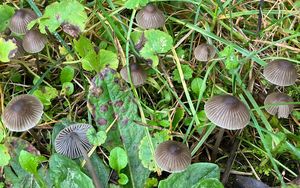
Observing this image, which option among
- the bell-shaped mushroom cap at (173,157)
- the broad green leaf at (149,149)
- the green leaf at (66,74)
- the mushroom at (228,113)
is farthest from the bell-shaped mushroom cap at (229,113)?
the green leaf at (66,74)

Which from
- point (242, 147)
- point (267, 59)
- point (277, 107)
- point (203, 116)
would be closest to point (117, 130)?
point (203, 116)

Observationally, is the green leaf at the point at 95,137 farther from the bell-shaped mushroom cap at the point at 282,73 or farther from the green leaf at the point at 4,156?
the bell-shaped mushroom cap at the point at 282,73

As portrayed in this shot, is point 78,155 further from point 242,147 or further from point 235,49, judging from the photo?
point 235,49

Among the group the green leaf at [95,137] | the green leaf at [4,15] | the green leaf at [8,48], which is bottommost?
the green leaf at [95,137]

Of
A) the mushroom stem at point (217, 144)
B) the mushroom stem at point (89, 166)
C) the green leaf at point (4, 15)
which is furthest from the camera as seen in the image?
the green leaf at point (4, 15)

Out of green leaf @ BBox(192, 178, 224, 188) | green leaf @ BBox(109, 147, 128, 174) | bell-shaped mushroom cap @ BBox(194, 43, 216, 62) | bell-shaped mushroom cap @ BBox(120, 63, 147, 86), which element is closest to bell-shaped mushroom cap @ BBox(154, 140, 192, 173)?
green leaf @ BBox(192, 178, 224, 188)

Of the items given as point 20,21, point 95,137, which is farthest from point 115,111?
point 20,21
